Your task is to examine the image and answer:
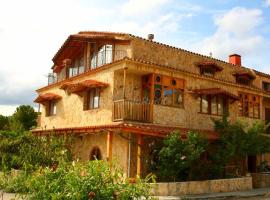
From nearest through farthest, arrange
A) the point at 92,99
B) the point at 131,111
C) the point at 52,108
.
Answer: the point at 131,111 < the point at 92,99 < the point at 52,108

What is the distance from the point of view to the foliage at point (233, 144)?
1883 cm

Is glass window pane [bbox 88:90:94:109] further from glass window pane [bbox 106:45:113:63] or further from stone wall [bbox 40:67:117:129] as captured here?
glass window pane [bbox 106:45:113:63]

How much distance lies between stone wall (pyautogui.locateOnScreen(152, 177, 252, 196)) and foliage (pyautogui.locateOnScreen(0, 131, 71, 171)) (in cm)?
545

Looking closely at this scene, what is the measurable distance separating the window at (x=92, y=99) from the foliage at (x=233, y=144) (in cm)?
710

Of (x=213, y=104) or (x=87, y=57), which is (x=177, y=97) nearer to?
(x=213, y=104)

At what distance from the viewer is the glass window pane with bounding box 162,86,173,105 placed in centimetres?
2005

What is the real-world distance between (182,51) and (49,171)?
1694 centimetres

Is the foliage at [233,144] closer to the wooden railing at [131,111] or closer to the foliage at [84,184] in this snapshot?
the wooden railing at [131,111]

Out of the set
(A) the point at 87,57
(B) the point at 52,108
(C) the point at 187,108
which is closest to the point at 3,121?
(B) the point at 52,108

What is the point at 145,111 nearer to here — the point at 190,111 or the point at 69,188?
the point at 190,111

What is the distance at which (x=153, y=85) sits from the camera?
63.7 feet

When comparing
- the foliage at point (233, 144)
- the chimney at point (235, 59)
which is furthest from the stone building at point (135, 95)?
the chimney at point (235, 59)

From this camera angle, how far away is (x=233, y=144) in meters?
19.2

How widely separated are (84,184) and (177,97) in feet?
47.1
